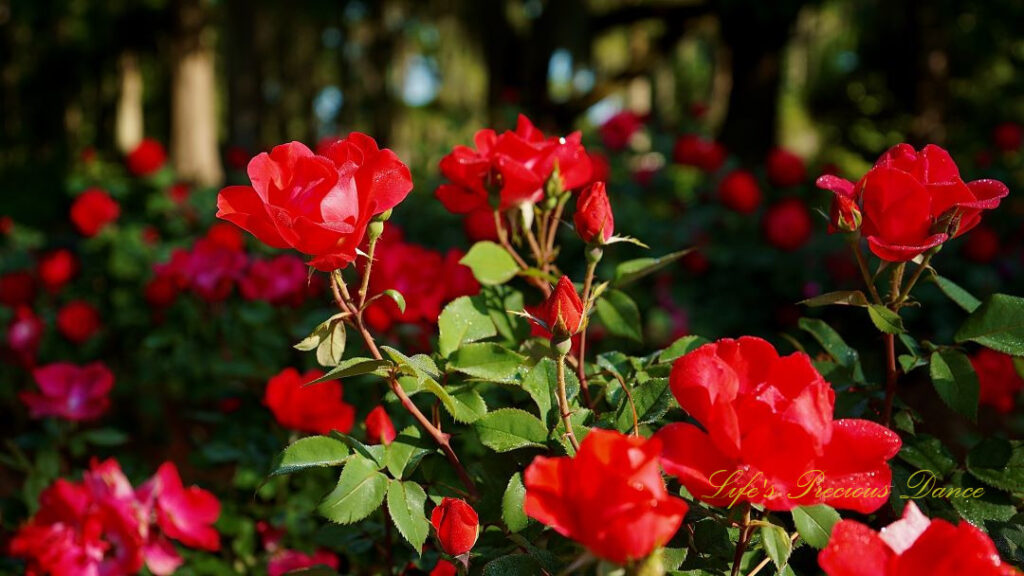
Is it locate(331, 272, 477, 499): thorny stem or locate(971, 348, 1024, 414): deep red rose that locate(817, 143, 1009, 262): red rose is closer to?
locate(331, 272, 477, 499): thorny stem

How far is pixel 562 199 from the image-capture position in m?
1.19

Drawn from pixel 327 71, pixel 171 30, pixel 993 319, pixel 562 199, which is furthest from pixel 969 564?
pixel 327 71

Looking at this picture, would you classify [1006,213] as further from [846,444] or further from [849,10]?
[849,10]

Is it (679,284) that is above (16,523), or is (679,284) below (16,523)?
below

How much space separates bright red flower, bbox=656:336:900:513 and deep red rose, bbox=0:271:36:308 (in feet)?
8.08

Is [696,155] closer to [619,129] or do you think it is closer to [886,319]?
[619,129]

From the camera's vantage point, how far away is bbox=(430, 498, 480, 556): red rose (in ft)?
2.76

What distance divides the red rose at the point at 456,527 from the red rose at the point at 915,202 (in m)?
0.50

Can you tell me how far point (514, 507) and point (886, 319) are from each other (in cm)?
45

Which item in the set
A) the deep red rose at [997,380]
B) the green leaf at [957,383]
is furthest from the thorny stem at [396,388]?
the deep red rose at [997,380]

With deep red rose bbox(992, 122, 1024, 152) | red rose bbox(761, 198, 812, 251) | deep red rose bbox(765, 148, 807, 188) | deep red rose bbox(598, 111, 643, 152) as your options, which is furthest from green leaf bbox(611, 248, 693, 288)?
deep red rose bbox(992, 122, 1024, 152)

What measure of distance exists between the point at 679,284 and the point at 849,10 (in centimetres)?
856

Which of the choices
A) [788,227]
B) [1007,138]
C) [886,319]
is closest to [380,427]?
[886,319]

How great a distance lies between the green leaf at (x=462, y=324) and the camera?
1022 millimetres
